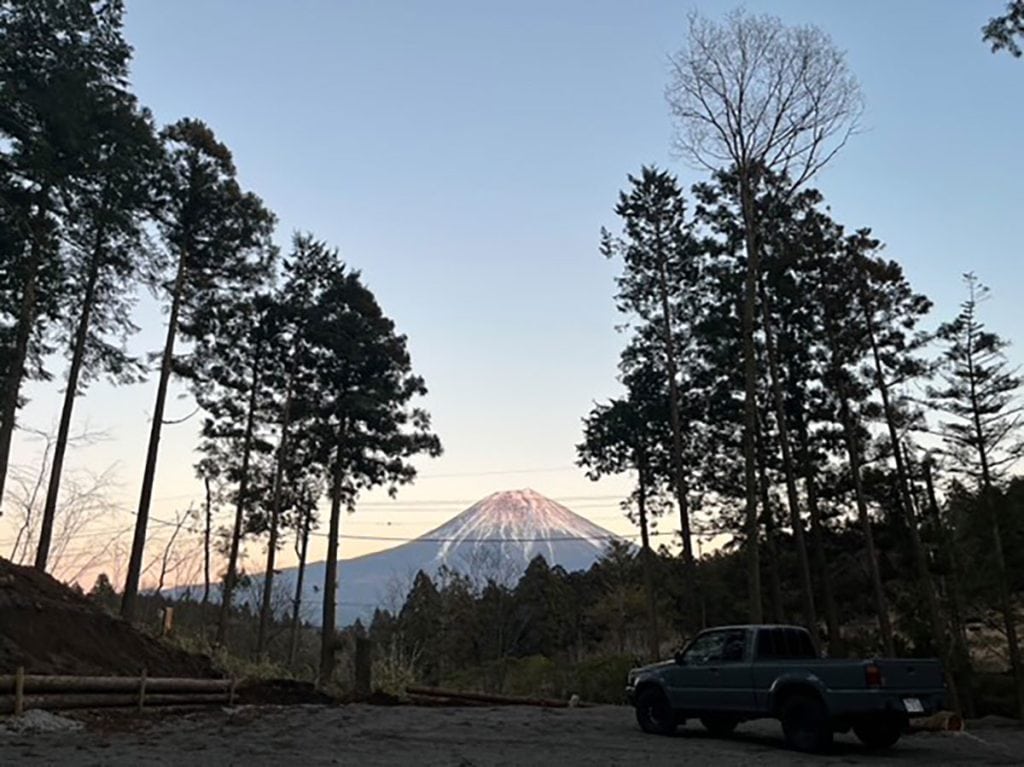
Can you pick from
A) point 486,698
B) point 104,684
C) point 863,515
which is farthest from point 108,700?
point 863,515

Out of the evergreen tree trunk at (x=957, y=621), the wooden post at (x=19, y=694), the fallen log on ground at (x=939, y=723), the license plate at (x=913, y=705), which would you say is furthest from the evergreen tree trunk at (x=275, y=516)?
the license plate at (x=913, y=705)

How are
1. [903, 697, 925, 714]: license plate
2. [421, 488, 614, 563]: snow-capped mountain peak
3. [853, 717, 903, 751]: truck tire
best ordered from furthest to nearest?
[421, 488, 614, 563]: snow-capped mountain peak → [853, 717, 903, 751]: truck tire → [903, 697, 925, 714]: license plate

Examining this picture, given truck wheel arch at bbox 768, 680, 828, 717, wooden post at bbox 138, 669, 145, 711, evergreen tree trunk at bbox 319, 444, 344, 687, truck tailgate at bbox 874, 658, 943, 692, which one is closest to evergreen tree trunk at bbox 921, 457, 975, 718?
truck tailgate at bbox 874, 658, 943, 692

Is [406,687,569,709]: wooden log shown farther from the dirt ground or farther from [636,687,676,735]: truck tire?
[636,687,676,735]: truck tire

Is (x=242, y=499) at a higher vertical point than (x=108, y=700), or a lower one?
higher

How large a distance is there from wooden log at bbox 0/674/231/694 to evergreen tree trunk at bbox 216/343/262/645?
497 inches

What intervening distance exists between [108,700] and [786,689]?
1058 centimetres

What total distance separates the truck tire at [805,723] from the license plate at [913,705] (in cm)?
97

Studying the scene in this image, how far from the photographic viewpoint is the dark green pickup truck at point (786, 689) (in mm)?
10367

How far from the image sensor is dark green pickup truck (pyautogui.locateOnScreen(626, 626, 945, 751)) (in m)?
10.4

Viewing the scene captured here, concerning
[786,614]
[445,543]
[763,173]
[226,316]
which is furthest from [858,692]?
[445,543]

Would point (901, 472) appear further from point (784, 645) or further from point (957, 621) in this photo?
point (784, 645)

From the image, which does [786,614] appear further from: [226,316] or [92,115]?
[92,115]

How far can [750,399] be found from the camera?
1958 centimetres
